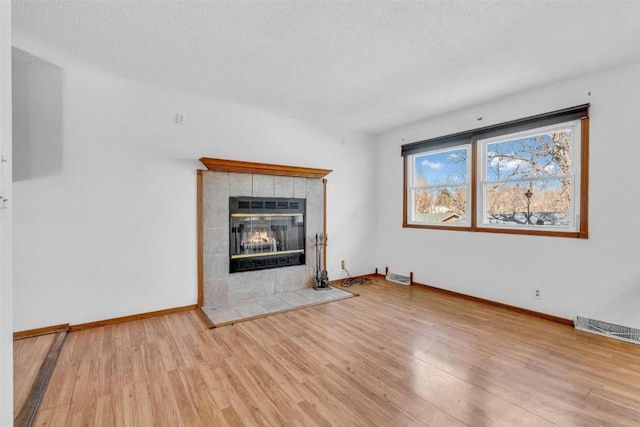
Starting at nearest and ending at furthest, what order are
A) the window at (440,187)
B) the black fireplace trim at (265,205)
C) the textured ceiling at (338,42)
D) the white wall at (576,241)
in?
the textured ceiling at (338,42)
the white wall at (576,241)
the black fireplace trim at (265,205)
the window at (440,187)

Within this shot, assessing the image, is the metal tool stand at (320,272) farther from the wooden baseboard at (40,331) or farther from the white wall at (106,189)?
the wooden baseboard at (40,331)

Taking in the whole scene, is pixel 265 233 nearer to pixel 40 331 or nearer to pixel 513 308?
pixel 40 331

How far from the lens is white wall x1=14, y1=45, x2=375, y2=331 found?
286 centimetres

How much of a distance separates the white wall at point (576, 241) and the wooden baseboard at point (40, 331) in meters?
4.66

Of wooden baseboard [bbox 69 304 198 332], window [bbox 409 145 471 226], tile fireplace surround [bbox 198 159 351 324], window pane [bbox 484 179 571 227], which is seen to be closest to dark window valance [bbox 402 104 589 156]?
window [bbox 409 145 471 226]

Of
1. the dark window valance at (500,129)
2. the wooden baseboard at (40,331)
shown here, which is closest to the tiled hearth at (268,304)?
the wooden baseboard at (40,331)

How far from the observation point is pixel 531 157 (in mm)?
3654

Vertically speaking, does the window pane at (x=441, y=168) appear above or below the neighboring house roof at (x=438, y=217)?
above

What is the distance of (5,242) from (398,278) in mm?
4785

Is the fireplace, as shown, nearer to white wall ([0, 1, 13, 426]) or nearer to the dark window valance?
the dark window valance

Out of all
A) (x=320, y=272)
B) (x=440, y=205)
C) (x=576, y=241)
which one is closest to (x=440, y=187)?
(x=440, y=205)

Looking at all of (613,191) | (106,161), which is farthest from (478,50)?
(106,161)

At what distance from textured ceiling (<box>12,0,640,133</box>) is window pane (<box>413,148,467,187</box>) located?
108 centimetres

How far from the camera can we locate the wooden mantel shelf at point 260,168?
3697mm
